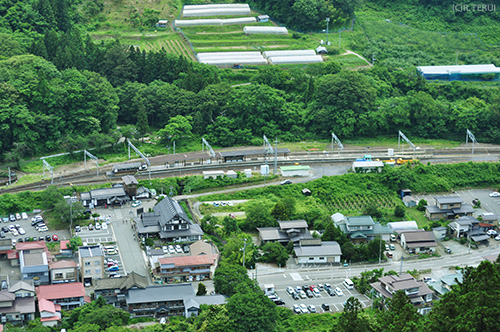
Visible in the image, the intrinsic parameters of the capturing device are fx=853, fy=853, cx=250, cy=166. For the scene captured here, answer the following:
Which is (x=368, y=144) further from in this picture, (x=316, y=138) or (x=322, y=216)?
(x=322, y=216)

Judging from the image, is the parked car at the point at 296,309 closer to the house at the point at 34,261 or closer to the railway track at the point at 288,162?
the house at the point at 34,261

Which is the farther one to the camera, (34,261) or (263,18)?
(263,18)

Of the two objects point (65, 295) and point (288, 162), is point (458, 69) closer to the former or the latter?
point (288, 162)

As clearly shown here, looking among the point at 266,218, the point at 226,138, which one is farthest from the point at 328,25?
the point at 266,218

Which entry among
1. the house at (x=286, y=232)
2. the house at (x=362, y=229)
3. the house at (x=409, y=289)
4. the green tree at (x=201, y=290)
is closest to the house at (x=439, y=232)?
the house at (x=362, y=229)

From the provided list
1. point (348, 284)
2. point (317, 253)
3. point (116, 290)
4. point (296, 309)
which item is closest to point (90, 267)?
point (116, 290)

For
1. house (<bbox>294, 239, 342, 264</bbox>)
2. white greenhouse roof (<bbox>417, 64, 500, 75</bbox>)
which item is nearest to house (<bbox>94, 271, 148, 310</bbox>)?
house (<bbox>294, 239, 342, 264</bbox>)
